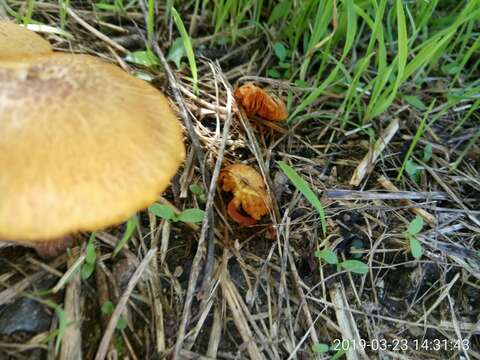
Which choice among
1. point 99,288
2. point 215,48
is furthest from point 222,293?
point 215,48

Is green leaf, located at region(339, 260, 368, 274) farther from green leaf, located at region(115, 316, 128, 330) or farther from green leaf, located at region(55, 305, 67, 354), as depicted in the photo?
green leaf, located at region(55, 305, 67, 354)

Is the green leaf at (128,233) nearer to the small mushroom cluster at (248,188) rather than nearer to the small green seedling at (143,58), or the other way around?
the small mushroom cluster at (248,188)

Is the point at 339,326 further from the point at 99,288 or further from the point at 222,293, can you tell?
the point at 99,288

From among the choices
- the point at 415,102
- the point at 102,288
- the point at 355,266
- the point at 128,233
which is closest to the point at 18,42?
the point at 128,233

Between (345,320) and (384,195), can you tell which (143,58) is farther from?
(345,320)

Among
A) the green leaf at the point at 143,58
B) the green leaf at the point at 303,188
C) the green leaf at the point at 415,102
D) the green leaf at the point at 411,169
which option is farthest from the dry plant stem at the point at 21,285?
the green leaf at the point at 415,102

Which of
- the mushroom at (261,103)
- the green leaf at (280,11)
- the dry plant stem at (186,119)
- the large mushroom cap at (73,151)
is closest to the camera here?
the large mushroom cap at (73,151)
